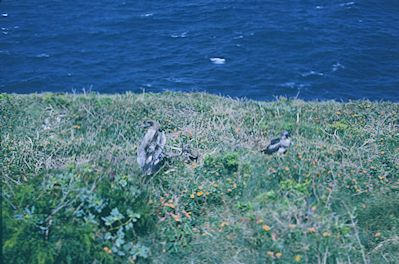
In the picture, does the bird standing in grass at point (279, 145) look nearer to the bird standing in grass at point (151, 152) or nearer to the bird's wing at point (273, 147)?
the bird's wing at point (273, 147)

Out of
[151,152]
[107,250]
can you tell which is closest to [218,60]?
[151,152]

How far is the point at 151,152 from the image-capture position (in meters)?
8.94

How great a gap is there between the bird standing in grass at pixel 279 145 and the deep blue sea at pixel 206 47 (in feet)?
65.0

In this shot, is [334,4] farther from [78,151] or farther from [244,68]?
[78,151]

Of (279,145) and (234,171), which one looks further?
(279,145)

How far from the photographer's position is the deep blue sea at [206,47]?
3178 centimetres

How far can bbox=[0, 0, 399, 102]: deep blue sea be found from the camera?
104 feet

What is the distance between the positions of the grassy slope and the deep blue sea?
18000mm

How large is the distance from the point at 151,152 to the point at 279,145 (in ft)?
8.00

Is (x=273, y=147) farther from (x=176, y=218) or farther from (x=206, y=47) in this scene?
(x=206, y=47)

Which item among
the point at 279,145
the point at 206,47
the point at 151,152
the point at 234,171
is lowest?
the point at 206,47

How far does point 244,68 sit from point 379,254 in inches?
1034

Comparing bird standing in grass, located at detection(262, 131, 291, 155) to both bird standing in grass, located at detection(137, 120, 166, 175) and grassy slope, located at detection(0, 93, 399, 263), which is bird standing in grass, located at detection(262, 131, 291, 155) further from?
bird standing in grass, located at detection(137, 120, 166, 175)

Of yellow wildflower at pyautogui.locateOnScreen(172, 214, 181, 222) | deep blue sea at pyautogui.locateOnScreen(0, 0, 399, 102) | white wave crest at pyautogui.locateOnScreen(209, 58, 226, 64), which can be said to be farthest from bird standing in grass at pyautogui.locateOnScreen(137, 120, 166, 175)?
white wave crest at pyautogui.locateOnScreen(209, 58, 226, 64)
